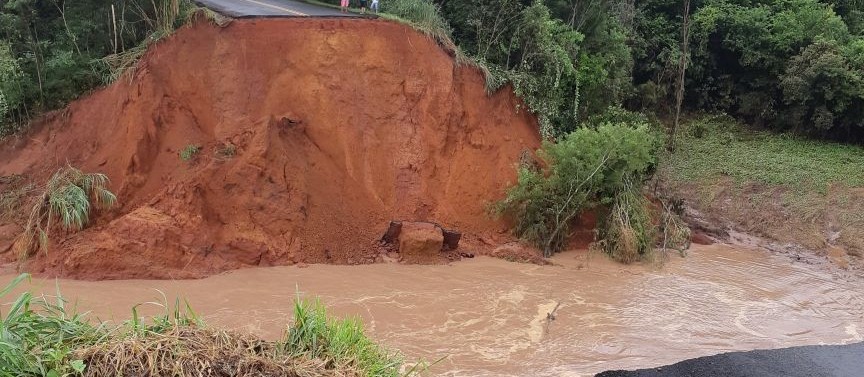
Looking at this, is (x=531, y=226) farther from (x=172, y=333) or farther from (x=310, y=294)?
(x=172, y=333)

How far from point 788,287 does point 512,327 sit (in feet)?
16.7

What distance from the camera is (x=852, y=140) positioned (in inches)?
671

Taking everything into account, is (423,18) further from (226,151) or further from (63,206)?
(63,206)

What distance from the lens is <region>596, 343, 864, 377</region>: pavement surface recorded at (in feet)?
25.5

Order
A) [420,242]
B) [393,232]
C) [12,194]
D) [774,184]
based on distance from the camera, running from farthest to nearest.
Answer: [774,184] → [393,232] → [420,242] → [12,194]

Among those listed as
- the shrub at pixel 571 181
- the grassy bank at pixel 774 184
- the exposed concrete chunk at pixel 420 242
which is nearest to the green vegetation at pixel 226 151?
the exposed concrete chunk at pixel 420 242

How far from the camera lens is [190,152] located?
1084 cm

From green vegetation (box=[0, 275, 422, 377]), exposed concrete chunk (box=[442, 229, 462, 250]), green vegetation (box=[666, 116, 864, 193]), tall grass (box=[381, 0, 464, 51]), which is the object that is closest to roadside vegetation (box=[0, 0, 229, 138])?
tall grass (box=[381, 0, 464, 51])

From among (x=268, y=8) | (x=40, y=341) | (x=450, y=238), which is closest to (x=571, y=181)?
(x=450, y=238)

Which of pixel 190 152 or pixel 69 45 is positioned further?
pixel 69 45

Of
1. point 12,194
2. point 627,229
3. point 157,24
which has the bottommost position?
point 627,229

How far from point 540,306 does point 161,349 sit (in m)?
6.17

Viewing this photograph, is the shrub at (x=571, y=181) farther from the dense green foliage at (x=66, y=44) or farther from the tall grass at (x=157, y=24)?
the dense green foliage at (x=66, y=44)

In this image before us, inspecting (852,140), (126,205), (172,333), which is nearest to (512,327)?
(172,333)
